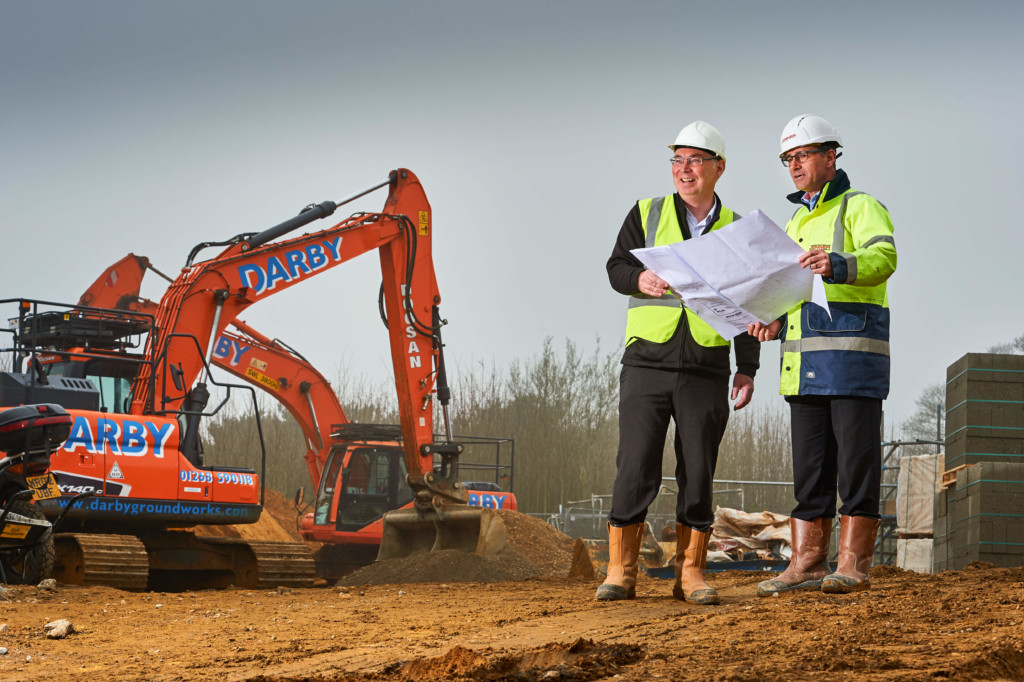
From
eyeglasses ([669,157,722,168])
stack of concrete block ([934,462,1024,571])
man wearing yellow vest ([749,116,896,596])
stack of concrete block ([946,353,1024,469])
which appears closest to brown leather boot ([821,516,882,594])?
man wearing yellow vest ([749,116,896,596])

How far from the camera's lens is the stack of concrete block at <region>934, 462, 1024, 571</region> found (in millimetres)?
7223

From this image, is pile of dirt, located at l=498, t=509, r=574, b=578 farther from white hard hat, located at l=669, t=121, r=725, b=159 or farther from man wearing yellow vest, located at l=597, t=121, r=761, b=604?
white hard hat, located at l=669, t=121, r=725, b=159

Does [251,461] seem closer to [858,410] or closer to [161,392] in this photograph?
[161,392]

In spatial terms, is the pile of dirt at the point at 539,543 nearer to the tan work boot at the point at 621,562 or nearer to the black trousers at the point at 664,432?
the tan work boot at the point at 621,562

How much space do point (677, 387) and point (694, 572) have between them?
34.0 inches

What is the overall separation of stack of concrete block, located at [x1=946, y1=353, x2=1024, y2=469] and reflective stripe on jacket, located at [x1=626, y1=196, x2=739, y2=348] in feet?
12.3

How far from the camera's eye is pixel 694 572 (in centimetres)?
517

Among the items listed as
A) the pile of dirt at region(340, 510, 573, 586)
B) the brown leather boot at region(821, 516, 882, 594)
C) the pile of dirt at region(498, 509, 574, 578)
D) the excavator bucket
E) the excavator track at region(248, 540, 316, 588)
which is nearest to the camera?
the brown leather boot at region(821, 516, 882, 594)

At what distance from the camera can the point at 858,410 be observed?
16.3ft

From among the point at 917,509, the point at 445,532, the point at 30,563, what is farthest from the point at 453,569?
the point at 917,509

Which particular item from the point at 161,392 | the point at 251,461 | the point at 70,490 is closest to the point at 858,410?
the point at 70,490

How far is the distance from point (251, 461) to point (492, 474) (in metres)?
6.39

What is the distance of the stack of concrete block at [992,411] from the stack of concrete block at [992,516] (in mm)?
562

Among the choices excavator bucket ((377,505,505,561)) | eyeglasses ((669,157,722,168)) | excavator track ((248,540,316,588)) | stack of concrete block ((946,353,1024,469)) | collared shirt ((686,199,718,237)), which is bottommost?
excavator track ((248,540,316,588))
